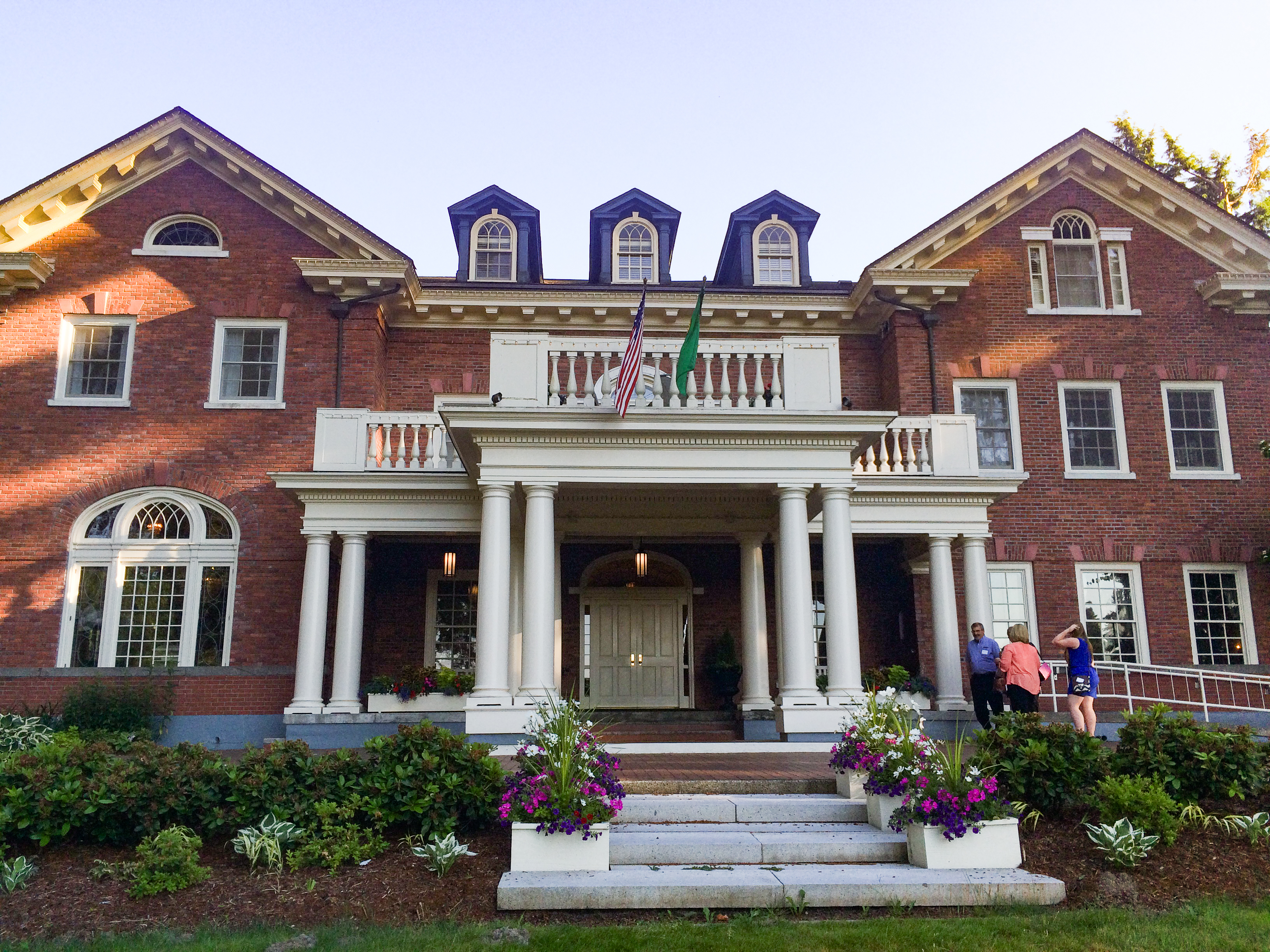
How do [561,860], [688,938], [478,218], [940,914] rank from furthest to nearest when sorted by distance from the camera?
1. [478,218]
2. [561,860]
3. [940,914]
4. [688,938]

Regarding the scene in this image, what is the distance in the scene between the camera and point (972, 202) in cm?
1953

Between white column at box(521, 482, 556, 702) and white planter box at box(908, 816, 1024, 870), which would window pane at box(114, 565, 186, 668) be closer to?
white column at box(521, 482, 556, 702)

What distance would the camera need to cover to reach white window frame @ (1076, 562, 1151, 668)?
59.8ft

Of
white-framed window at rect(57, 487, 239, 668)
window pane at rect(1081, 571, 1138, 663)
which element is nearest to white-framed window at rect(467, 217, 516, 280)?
white-framed window at rect(57, 487, 239, 668)

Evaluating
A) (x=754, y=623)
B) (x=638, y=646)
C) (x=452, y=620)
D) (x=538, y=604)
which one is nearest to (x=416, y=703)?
(x=452, y=620)

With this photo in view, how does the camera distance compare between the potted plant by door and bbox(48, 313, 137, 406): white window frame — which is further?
bbox(48, 313, 137, 406): white window frame

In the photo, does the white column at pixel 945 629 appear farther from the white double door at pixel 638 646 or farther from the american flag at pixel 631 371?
the american flag at pixel 631 371

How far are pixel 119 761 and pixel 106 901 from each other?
1.63 meters

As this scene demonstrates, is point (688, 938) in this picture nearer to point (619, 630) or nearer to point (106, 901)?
point (106, 901)

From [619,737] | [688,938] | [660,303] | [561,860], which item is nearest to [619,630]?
[619,737]

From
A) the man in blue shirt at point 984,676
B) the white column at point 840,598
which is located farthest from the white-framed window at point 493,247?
the man in blue shirt at point 984,676

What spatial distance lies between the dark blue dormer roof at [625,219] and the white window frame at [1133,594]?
983 cm

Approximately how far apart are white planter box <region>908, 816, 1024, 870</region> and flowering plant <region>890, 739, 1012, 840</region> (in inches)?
1.7

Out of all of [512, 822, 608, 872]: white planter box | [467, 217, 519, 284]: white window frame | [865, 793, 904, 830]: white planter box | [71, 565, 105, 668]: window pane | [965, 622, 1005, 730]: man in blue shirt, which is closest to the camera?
[512, 822, 608, 872]: white planter box
